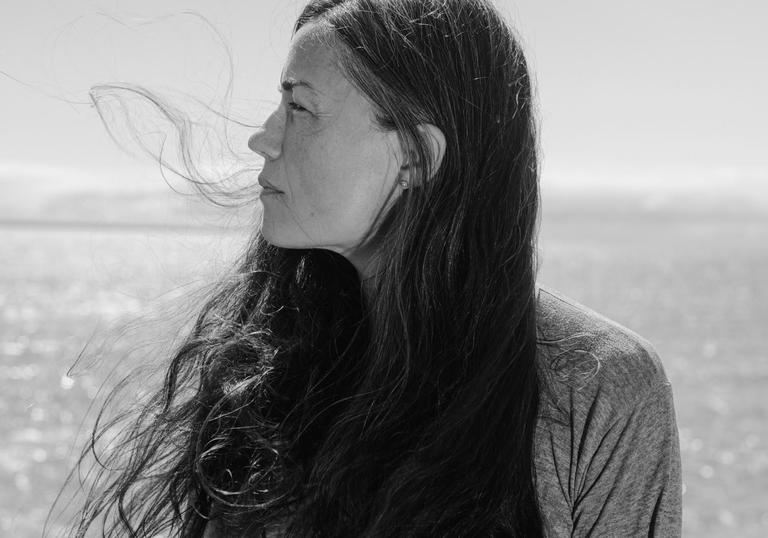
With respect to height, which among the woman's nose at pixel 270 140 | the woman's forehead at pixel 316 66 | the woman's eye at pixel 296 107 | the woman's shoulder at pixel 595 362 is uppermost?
the woman's forehead at pixel 316 66

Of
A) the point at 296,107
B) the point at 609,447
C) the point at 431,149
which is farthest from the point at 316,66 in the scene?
the point at 609,447

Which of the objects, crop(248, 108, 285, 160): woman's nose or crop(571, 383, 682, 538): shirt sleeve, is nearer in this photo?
crop(571, 383, 682, 538): shirt sleeve

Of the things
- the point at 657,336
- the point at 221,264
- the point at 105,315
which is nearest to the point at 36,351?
the point at 105,315

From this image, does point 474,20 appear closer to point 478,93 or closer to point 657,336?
point 478,93

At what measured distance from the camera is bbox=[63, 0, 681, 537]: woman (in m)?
1.38

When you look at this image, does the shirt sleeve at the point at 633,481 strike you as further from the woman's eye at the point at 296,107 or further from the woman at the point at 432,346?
the woman's eye at the point at 296,107

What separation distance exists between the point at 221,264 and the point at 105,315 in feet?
126

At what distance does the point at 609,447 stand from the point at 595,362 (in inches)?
5.1

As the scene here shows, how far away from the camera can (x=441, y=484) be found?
1.39 meters

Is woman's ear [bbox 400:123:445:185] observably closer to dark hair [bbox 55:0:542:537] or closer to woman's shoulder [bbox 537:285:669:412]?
dark hair [bbox 55:0:542:537]

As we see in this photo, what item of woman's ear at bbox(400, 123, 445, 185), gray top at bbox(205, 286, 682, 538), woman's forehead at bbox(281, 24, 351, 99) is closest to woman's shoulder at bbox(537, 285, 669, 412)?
gray top at bbox(205, 286, 682, 538)

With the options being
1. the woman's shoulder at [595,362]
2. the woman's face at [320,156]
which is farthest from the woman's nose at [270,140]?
the woman's shoulder at [595,362]

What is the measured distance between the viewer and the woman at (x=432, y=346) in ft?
4.52

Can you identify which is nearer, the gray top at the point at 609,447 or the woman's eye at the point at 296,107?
the gray top at the point at 609,447
